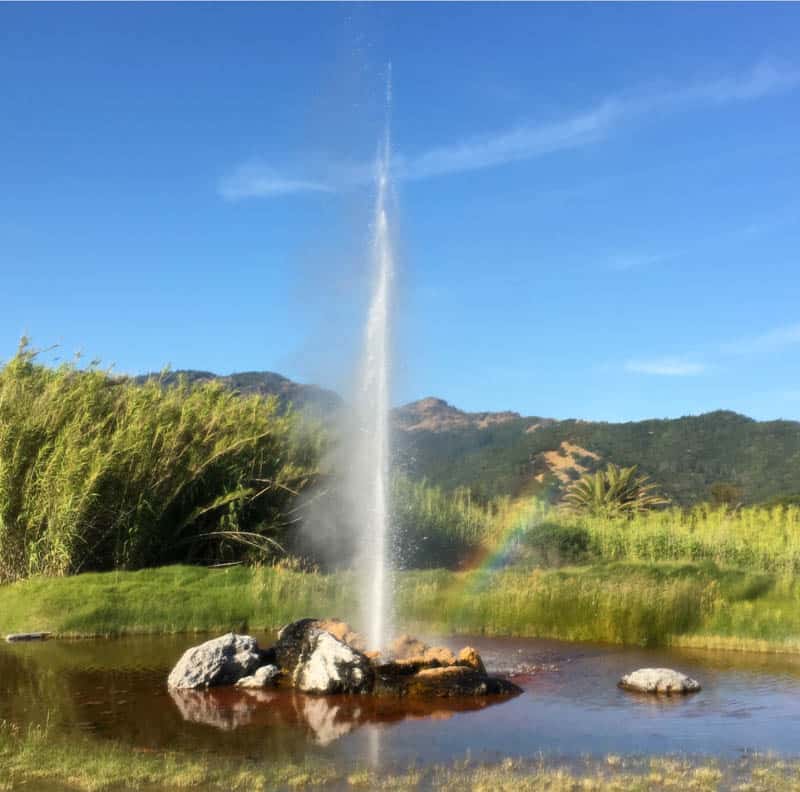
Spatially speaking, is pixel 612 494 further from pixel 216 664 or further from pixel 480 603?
pixel 216 664

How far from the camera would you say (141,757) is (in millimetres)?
9320

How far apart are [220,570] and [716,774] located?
15.0m

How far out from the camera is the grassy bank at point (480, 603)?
17672 mm

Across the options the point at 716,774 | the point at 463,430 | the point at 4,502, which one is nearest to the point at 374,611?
the point at 716,774

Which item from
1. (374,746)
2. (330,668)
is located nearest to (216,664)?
(330,668)

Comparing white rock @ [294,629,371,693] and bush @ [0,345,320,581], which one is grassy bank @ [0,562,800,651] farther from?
white rock @ [294,629,371,693]

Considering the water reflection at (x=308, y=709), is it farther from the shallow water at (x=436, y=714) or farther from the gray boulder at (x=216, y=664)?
the gray boulder at (x=216, y=664)

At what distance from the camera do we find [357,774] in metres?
8.73

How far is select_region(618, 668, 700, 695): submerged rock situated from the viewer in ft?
41.7

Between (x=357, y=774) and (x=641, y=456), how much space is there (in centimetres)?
8040

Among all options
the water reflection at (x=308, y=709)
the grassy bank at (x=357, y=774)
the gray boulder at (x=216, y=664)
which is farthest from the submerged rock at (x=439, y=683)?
the grassy bank at (x=357, y=774)

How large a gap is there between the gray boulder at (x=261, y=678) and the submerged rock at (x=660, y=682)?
491 cm

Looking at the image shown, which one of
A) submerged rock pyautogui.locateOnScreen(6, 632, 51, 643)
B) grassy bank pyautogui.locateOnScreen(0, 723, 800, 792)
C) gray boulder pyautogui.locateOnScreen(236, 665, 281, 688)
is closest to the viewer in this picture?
grassy bank pyautogui.locateOnScreen(0, 723, 800, 792)

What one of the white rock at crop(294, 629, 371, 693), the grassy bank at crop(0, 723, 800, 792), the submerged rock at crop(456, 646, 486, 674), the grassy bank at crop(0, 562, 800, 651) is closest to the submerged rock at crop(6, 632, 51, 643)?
the grassy bank at crop(0, 562, 800, 651)
